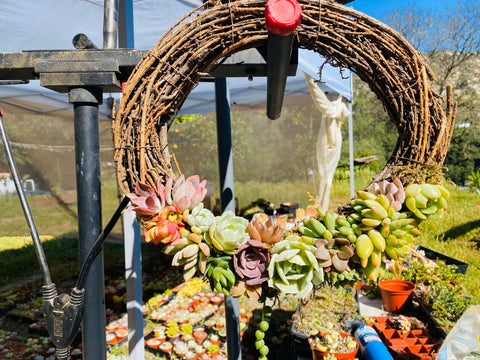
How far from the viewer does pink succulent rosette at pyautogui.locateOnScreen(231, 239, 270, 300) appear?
62cm

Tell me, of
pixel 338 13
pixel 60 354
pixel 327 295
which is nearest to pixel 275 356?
pixel 327 295

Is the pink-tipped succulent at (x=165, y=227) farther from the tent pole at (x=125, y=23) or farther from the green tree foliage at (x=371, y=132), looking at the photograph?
the green tree foliage at (x=371, y=132)

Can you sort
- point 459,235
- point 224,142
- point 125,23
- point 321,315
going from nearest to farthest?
point 125,23, point 224,142, point 321,315, point 459,235

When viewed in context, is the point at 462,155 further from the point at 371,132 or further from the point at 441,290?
the point at 441,290

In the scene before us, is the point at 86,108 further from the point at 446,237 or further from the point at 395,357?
the point at 446,237

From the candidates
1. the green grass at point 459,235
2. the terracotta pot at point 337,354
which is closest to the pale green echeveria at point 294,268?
the terracotta pot at point 337,354

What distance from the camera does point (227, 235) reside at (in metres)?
0.63

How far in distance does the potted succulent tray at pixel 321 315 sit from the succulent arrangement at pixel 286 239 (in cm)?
151

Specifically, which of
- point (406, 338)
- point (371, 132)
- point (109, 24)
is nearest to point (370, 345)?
point (406, 338)

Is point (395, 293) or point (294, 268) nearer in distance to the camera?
point (294, 268)

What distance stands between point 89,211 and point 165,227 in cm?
25

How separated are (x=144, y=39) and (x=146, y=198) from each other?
231 cm

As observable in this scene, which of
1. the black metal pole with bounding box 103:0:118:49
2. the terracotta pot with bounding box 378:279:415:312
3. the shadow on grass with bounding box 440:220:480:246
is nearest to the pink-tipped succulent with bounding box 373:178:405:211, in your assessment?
the black metal pole with bounding box 103:0:118:49

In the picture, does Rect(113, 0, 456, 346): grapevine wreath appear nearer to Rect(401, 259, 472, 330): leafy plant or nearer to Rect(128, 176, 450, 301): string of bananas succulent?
Rect(128, 176, 450, 301): string of bananas succulent
